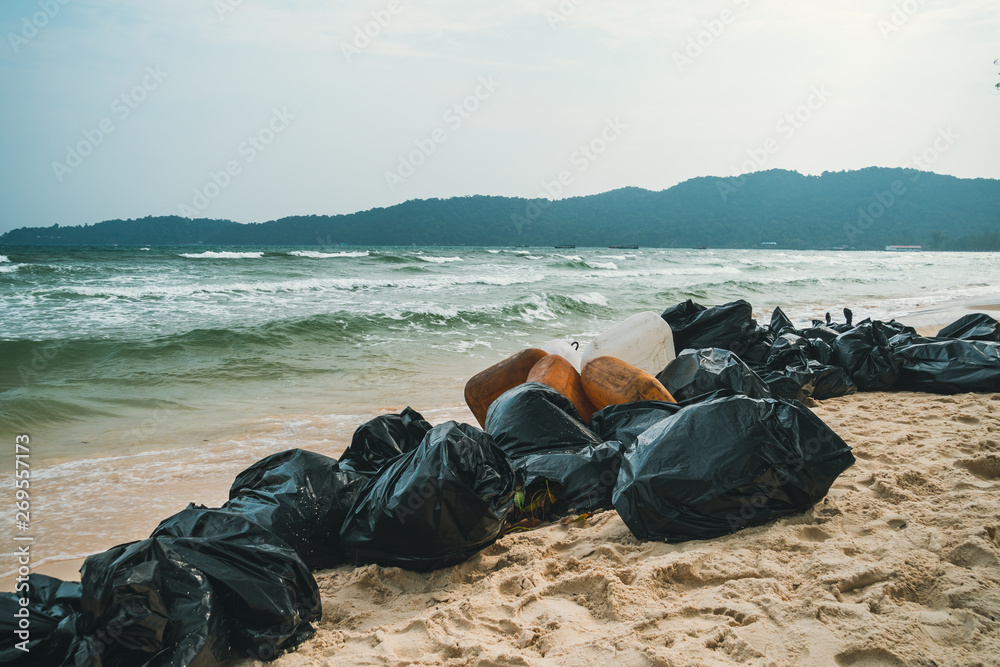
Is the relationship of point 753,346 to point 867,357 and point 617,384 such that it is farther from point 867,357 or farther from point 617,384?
point 617,384

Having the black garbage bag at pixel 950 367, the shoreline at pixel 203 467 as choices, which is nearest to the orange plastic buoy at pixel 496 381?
the shoreline at pixel 203 467

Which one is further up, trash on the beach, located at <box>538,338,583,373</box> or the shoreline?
trash on the beach, located at <box>538,338,583,373</box>

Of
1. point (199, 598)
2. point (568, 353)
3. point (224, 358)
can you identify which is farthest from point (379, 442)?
point (224, 358)

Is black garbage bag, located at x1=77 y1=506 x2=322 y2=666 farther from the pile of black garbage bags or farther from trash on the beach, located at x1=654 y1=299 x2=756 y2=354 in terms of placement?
trash on the beach, located at x1=654 y1=299 x2=756 y2=354

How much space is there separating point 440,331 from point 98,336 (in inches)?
206

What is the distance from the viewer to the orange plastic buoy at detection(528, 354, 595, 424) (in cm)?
379

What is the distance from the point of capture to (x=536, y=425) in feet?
10.1

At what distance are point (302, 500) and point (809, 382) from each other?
12.8 ft

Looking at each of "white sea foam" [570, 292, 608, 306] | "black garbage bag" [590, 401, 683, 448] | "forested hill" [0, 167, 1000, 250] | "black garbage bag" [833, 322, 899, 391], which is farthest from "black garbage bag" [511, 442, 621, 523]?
"forested hill" [0, 167, 1000, 250]

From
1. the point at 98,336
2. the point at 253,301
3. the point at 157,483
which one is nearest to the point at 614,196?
the point at 253,301

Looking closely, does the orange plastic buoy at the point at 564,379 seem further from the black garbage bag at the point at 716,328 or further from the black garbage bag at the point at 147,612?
the black garbage bag at the point at 147,612

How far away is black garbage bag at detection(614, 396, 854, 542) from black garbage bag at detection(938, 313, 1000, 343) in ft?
13.4

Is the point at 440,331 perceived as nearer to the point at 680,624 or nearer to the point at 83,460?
the point at 83,460

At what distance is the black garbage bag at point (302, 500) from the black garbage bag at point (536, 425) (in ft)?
2.68
